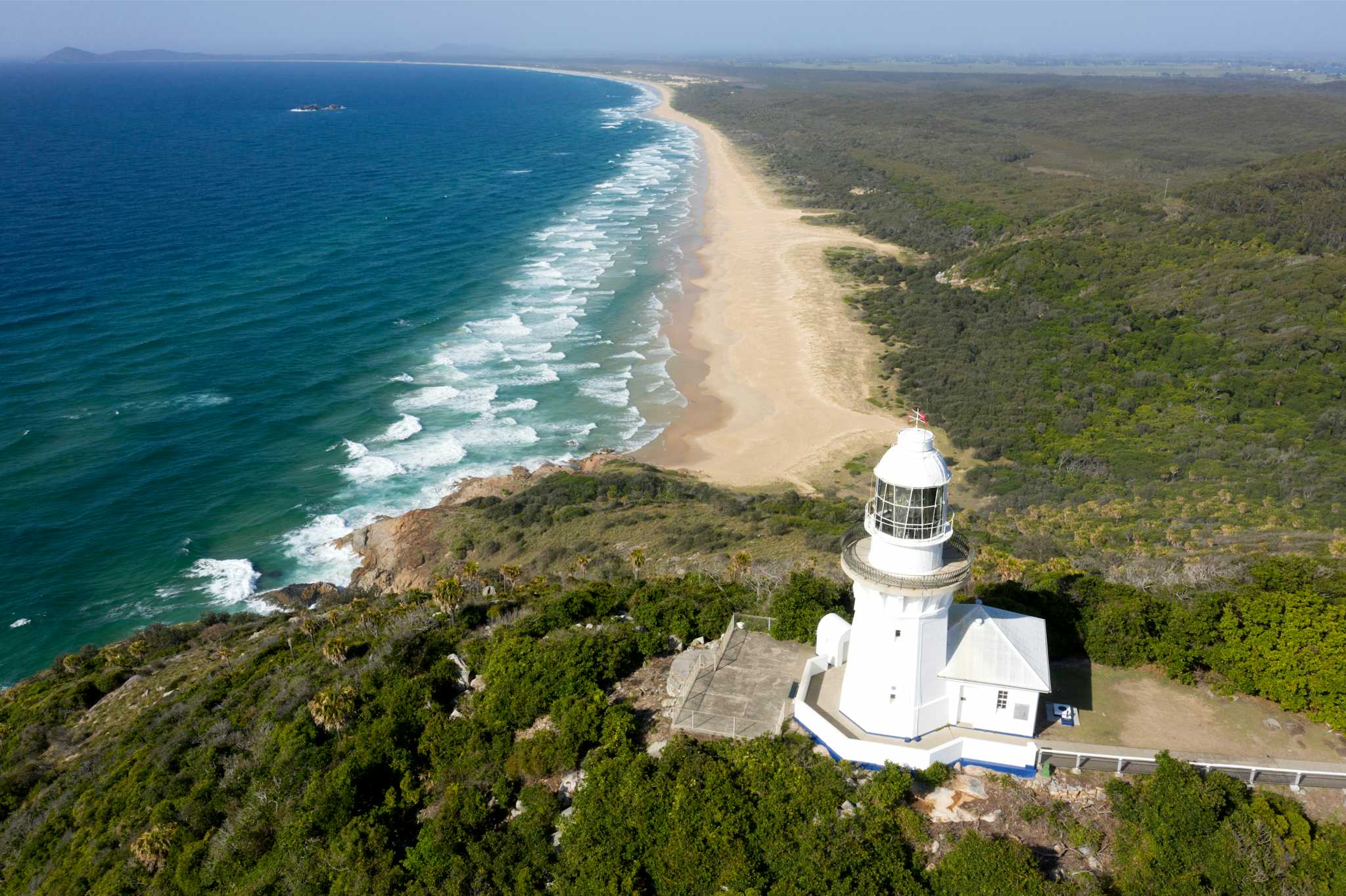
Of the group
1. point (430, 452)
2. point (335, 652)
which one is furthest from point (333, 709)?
point (430, 452)

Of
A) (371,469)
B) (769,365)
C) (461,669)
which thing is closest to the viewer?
(461,669)

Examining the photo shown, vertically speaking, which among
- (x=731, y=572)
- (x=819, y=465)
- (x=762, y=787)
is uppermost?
(x=762, y=787)

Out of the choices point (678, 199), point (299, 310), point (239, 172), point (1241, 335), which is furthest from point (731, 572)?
point (239, 172)

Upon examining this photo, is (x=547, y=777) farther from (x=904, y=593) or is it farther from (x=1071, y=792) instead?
(x=1071, y=792)

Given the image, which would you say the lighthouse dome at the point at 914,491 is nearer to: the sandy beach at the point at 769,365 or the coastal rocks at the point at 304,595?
the coastal rocks at the point at 304,595

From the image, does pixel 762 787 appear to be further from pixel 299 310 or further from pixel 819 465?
pixel 299 310
